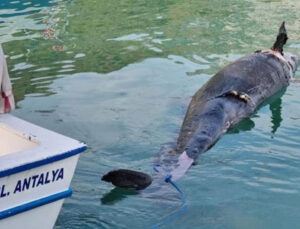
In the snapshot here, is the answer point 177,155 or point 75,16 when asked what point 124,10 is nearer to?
point 75,16

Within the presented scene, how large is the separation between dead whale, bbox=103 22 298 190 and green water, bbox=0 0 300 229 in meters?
0.15

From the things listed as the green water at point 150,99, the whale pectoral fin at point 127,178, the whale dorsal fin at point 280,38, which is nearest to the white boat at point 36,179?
the green water at point 150,99

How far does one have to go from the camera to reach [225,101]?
802cm

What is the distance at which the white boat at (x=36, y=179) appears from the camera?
14.6ft

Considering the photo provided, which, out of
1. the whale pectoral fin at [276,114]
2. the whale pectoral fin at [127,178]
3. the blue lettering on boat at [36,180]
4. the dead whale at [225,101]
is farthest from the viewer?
the whale pectoral fin at [276,114]

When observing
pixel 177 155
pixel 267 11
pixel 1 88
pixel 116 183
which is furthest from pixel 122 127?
pixel 267 11

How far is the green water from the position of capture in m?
5.77

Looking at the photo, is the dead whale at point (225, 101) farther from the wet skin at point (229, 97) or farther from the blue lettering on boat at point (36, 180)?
the blue lettering on boat at point (36, 180)

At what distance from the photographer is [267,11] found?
1436 cm

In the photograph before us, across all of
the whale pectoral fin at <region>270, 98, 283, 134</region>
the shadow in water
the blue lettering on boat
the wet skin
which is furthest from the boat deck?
the whale pectoral fin at <region>270, 98, 283, 134</region>

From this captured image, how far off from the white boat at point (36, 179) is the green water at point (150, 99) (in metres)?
0.69

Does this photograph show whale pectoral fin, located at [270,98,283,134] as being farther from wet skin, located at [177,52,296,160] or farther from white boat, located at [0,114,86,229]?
white boat, located at [0,114,86,229]

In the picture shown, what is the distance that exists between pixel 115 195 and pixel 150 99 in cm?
301

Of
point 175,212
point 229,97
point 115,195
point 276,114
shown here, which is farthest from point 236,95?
point 175,212
